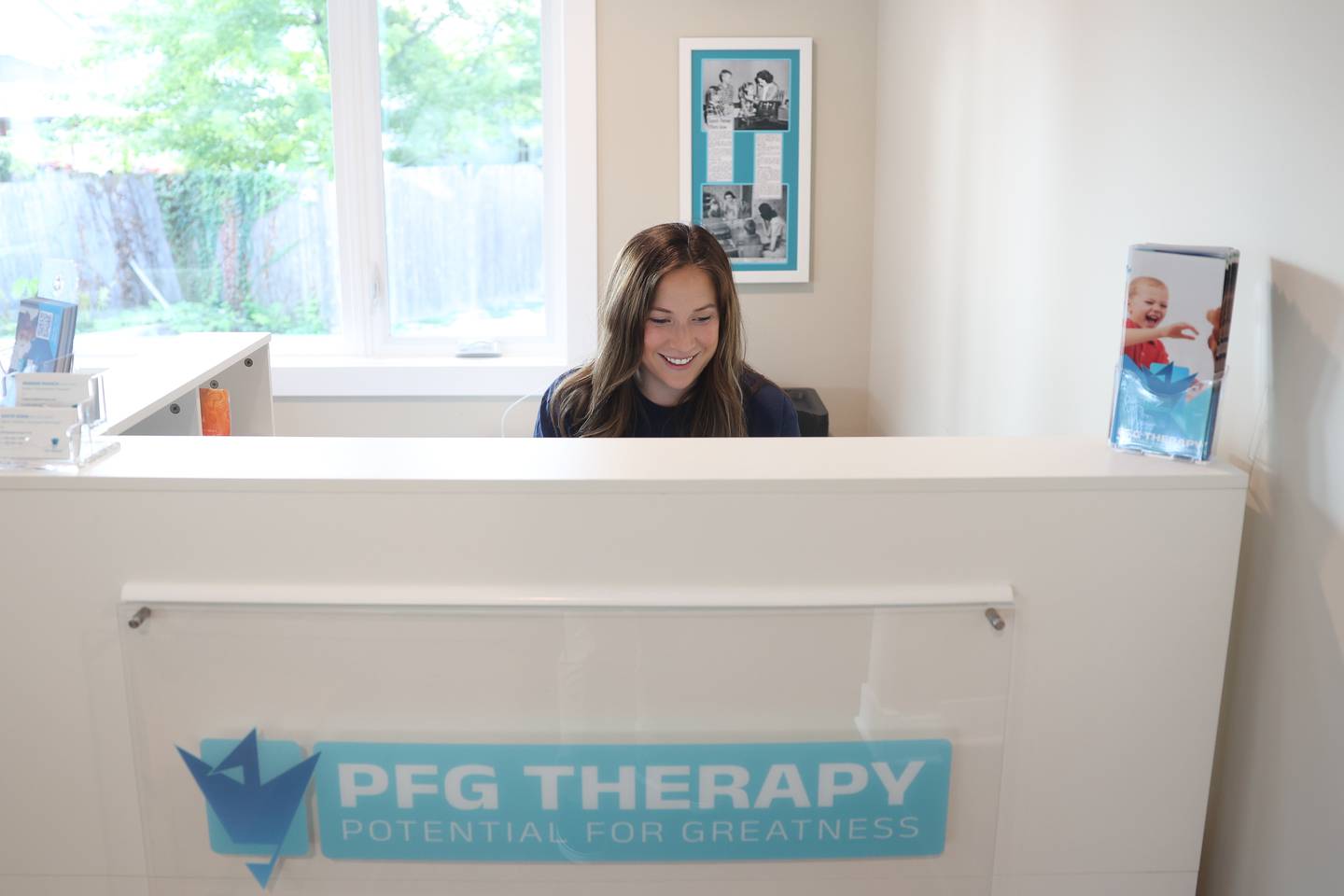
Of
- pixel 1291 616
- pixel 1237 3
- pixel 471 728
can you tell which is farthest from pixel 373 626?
pixel 1237 3

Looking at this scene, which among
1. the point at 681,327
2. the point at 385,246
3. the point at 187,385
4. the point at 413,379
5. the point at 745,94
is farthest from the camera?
the point at 385,246

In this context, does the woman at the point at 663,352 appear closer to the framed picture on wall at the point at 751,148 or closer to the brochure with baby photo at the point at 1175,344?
the brochure with baby photo at the point at 1175,344

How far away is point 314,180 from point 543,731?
121 inches

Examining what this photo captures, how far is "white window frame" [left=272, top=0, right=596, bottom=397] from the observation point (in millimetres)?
3887

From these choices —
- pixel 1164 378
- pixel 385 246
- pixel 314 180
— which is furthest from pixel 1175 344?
pixel 314 180

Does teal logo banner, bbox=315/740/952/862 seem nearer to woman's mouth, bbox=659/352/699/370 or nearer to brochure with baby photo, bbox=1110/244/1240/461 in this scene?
brochure with baby photo, bbox=1110/244/1240/461

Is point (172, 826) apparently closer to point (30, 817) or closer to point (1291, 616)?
point (30, 817)

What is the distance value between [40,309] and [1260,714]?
5.48 feet

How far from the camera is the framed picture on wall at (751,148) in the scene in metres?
3.82

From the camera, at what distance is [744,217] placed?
3916 mm

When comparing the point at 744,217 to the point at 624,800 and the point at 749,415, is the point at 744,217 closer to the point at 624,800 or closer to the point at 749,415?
the point at 749,415

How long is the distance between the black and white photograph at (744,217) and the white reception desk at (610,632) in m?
2.45

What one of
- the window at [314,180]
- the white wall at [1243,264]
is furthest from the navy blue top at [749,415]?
the window at [314,180]

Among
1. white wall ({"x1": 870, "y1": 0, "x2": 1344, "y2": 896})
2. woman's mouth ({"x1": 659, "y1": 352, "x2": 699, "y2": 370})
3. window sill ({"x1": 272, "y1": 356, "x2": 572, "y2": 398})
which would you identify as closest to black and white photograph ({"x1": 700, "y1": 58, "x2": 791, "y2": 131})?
window sill ({"x1": 272, "y1": 356, "x2": 572, "y2": 398})
